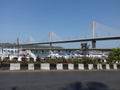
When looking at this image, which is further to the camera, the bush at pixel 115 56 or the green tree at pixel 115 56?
the green tree at pixel 115 56

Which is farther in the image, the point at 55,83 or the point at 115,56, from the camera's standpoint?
the point at 115,56

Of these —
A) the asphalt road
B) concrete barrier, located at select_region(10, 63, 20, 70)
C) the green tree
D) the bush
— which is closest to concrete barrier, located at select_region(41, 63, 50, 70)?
concrete barrier, located at select_region(10, 63, 20, 70)

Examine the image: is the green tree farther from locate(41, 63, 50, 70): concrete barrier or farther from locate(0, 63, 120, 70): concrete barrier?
locate(41, 63, 50, 70): concrete barrier

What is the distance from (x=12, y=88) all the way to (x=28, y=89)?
0.63 m

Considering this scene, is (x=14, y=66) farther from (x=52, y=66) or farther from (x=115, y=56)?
(x=115, y=56)

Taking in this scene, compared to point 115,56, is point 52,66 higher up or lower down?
lower down

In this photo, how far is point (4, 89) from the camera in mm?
8312

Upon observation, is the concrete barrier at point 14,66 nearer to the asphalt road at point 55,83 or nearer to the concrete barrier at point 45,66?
the concrete barrier at point 45,66

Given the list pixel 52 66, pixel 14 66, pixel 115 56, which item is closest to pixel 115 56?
pixel 115 56

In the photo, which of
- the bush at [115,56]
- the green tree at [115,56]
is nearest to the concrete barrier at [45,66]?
the bush at [115,56]

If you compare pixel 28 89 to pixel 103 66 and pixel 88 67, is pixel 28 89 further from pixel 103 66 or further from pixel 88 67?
pixel 103 66

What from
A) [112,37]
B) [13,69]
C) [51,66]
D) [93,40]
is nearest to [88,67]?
[51,66]

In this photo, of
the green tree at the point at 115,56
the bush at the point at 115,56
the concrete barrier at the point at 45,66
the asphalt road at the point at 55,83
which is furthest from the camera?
the green tree at the point at 115,56

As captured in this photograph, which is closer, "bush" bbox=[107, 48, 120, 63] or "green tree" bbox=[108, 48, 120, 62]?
"bush" bbox=[107, 48, 120, 63]
